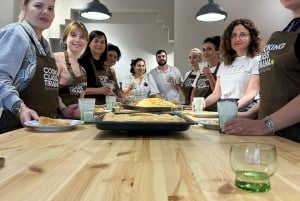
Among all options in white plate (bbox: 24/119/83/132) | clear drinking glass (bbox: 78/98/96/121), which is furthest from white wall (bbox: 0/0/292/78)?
white plate (bbox: 24/119/83/132)

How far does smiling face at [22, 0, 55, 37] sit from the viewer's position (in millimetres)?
1689

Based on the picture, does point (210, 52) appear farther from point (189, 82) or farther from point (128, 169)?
point (128, 169)

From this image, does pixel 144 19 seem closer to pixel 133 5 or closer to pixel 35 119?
pixel 133 5

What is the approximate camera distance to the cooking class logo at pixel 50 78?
1642 millimetres

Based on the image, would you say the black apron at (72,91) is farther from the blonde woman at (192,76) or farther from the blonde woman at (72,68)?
the blonde woman at (192,76)

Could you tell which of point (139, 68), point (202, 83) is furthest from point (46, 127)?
point (139, 68)

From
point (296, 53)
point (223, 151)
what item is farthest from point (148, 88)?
point (223, 151)

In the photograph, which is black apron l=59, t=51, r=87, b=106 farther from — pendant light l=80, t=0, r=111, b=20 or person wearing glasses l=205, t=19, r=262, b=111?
pendant light l=80, t=0, r=111, b=20

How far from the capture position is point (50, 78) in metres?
1.68

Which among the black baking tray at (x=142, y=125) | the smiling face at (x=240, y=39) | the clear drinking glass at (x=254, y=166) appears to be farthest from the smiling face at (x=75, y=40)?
the clear drinking glass at (x=254, y=166)

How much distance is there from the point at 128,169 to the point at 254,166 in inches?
10.1

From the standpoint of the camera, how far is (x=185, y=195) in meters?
0.51

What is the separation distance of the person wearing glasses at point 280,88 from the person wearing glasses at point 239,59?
84 centimetres

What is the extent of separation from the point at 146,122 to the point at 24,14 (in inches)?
44.8
